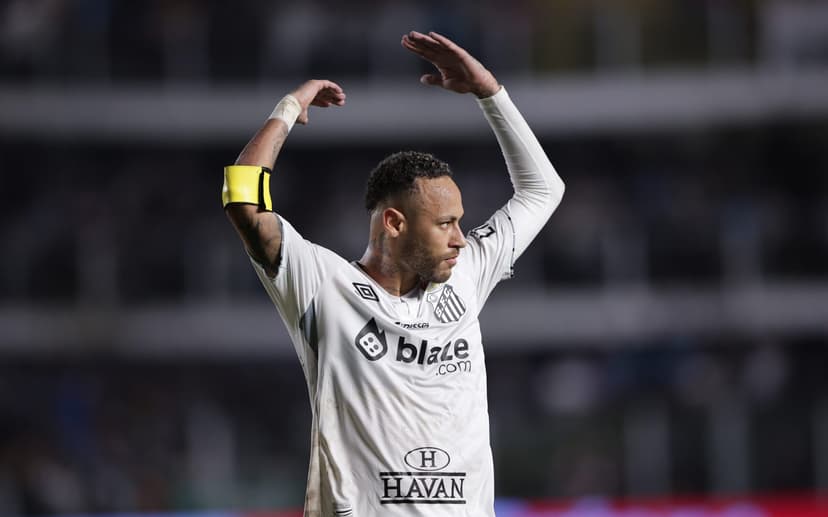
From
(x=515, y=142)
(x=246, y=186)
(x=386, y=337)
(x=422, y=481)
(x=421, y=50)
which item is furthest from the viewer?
(x=515, y=142)

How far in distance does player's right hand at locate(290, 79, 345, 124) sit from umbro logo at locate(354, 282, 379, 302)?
67 cm

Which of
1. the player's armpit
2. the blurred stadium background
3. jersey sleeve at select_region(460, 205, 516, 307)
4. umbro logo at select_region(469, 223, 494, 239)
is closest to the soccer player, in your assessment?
the player's armpit

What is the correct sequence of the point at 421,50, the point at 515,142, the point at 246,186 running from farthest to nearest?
the point at 515,142, the point at 421,50, the point at 246,186

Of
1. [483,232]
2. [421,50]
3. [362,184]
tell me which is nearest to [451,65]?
[421,50]

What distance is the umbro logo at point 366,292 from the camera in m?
5.22

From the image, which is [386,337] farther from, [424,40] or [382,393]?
[424,40]

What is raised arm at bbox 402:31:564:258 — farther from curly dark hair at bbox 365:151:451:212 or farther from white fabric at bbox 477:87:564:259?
curly dark hair at bbox 365:151:451:212

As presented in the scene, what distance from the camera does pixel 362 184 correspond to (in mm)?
24531

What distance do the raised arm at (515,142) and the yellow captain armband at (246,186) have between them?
95 centimetres

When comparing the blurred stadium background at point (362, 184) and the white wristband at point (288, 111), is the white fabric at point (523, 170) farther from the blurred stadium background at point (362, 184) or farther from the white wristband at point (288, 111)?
the blurred stadium background at point (362, 184)

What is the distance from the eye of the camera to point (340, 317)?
5152 mm

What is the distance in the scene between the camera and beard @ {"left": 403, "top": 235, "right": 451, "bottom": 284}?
17.1ft

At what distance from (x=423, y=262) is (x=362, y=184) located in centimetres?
1937

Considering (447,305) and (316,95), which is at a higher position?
(316,95)
